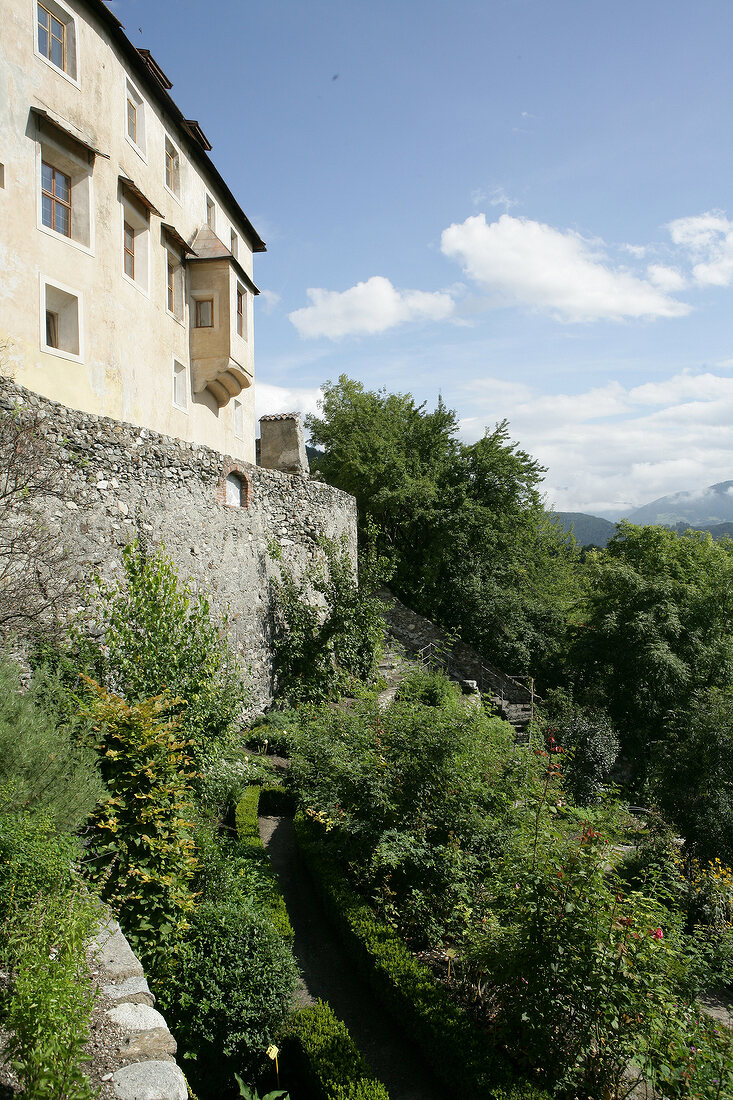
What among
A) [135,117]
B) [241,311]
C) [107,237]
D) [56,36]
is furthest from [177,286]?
[56,36]

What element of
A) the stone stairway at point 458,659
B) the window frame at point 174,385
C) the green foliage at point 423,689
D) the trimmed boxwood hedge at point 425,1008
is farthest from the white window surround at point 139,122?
the trimmed boxwood hedge at point 425,1008

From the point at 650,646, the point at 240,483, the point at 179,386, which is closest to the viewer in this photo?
the point at 240,483

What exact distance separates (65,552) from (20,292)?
603 centimetres

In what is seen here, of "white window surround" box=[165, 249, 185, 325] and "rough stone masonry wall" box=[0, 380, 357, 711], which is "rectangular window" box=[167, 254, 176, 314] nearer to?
"white window surround" box=[165, 249, 185, 325]

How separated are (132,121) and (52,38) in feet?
8.74

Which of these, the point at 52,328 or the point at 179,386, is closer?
the point at 52,328

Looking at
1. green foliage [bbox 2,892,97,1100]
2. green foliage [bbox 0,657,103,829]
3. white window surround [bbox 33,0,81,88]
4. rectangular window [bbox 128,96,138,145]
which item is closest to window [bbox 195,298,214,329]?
rectangular window [bbox 128,96,138,145]

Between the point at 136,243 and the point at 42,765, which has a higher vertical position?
the point at 136,243

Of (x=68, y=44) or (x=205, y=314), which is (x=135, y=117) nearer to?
(x=68, y=44)

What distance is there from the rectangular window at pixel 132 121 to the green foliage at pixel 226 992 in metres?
15.0

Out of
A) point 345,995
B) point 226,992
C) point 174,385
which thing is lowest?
point 345,995

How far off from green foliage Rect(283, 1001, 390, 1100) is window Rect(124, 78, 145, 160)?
50.9 ft

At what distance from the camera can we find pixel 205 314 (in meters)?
16.8

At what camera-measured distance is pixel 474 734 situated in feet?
24.0
